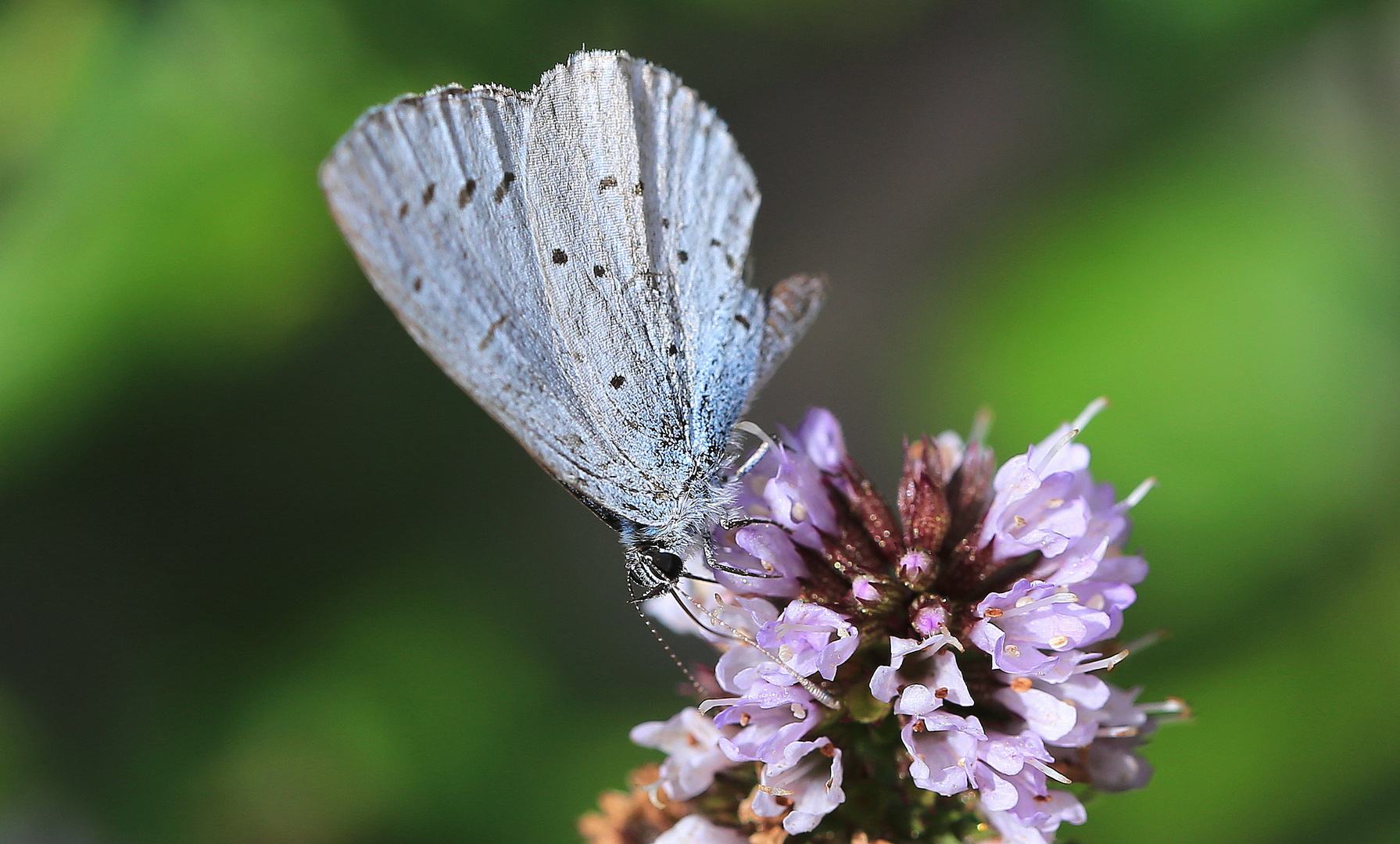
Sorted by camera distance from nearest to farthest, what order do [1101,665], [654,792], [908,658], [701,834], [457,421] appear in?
1. [1101,665]
2. [908,658]
3. [701,834]
4. [654,792]
5. [457,421]

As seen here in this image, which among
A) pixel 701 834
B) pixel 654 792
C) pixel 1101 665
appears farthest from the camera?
pixel 654 792

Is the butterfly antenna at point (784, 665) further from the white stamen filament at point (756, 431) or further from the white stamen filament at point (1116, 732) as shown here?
the white stamen filament at point (1116, 732)

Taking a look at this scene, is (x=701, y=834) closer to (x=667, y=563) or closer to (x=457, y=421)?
(x=667, y=563)


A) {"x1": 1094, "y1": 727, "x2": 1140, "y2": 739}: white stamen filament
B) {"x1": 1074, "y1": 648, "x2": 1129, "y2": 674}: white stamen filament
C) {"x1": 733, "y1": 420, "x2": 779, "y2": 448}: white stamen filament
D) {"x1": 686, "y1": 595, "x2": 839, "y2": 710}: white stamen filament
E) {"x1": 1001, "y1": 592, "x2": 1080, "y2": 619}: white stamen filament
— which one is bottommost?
{"x1": 1094, "y1": 727, "x2": 1140, "y2": 739}: white stamen filament

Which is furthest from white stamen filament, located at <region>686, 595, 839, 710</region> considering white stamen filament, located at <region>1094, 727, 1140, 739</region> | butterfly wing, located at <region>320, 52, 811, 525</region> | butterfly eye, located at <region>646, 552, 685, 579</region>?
white stamen filament, located at <region>1094, 727, 1140, 739</region>

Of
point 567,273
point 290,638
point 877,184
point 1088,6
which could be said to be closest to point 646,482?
point 567,273

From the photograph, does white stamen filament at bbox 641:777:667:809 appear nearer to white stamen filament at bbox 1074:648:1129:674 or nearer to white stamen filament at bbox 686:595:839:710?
white stamen filament at bbox 686:595:839:710

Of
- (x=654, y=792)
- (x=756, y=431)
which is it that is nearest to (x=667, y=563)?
(x=756, y=431)

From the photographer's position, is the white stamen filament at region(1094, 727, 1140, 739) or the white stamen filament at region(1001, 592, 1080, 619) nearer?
the white stamen filament at region(1001, 592, 1080, 619)
